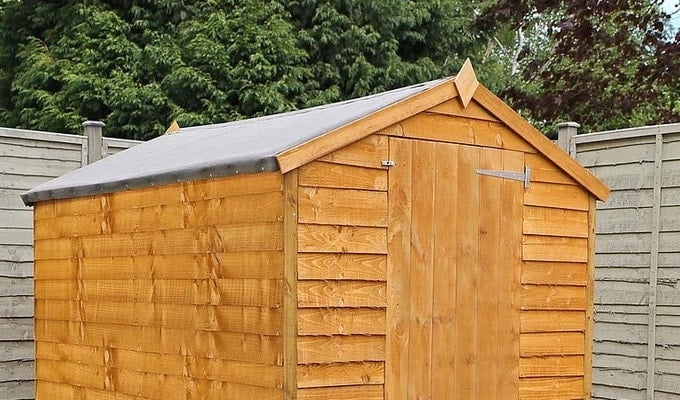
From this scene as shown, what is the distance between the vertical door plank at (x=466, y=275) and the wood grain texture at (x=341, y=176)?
0.51m

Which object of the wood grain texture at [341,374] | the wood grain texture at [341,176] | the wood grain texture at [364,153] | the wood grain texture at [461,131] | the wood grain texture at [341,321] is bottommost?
the wood grain texture at [341,374]

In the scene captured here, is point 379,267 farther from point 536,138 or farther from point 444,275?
point 536,138

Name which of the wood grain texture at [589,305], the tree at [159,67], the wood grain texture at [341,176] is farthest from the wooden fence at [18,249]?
the tree at [159,67]

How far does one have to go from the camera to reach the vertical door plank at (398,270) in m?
4.29

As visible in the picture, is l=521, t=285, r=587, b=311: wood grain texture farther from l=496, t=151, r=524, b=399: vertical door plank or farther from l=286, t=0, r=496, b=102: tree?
l=286, t=0, r=496, b=102: tree

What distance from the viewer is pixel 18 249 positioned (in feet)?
20.5

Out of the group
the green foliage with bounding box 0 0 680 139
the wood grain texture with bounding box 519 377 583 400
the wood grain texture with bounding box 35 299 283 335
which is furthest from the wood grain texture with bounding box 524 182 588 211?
the green foliage with bounding box 0 0 680 139

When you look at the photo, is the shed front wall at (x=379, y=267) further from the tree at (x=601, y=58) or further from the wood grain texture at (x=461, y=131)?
the tree at (x=601, y=58)

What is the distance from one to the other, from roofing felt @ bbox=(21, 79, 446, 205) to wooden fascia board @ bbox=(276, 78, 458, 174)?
49 millimetres

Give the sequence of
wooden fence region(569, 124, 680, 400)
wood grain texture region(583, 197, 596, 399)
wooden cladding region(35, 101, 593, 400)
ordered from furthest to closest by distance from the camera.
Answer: wooden fence region(569, 124, 680, 400), wood grain texture region(583, 197, 596, 399), wooden cladding region(35, 101, 593, 400)

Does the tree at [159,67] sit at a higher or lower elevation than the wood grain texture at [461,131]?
higher

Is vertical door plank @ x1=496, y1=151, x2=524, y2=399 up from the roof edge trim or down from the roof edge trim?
down

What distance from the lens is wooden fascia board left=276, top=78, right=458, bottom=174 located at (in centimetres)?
394

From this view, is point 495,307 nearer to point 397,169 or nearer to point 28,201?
point 397,169
